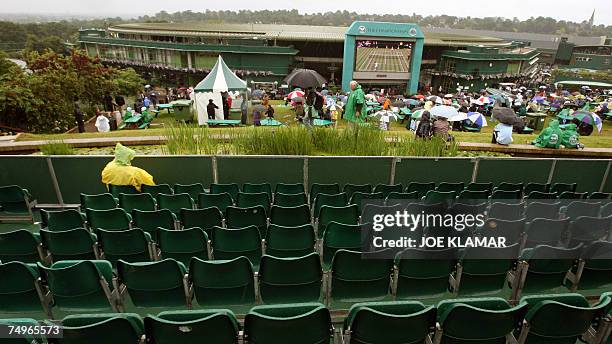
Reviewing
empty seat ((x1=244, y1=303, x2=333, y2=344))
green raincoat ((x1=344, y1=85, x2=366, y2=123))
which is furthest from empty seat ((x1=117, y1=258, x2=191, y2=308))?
green raincoat ((x1=344, y1=85, x2=366, y2=123))

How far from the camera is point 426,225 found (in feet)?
15.1

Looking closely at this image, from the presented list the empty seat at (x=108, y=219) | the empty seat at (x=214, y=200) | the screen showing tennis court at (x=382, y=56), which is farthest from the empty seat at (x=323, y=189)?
the screen showing tennis court at (x=382, y=56)

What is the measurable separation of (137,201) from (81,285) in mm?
2035

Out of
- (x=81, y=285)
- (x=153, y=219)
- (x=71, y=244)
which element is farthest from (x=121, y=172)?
(x=81, y=285)

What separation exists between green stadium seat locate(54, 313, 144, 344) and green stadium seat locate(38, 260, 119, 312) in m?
0.72

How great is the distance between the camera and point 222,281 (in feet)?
10.5

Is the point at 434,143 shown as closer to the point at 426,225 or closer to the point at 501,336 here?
the point at 426,225

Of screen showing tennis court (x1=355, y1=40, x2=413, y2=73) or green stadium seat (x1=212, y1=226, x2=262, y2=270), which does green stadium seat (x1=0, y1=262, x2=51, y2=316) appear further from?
screen showing tennis court (x1=355, y1=40, x2=413, y2=73)

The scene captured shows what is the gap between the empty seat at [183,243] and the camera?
3.73m

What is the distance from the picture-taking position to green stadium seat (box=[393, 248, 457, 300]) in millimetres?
3422

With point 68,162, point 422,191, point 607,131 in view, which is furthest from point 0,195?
point 607,131

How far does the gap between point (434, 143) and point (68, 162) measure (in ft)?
21.1

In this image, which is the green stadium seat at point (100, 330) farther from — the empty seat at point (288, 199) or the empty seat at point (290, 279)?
the empty seat at point (288, 199)

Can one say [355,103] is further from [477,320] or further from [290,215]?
[477,320]
